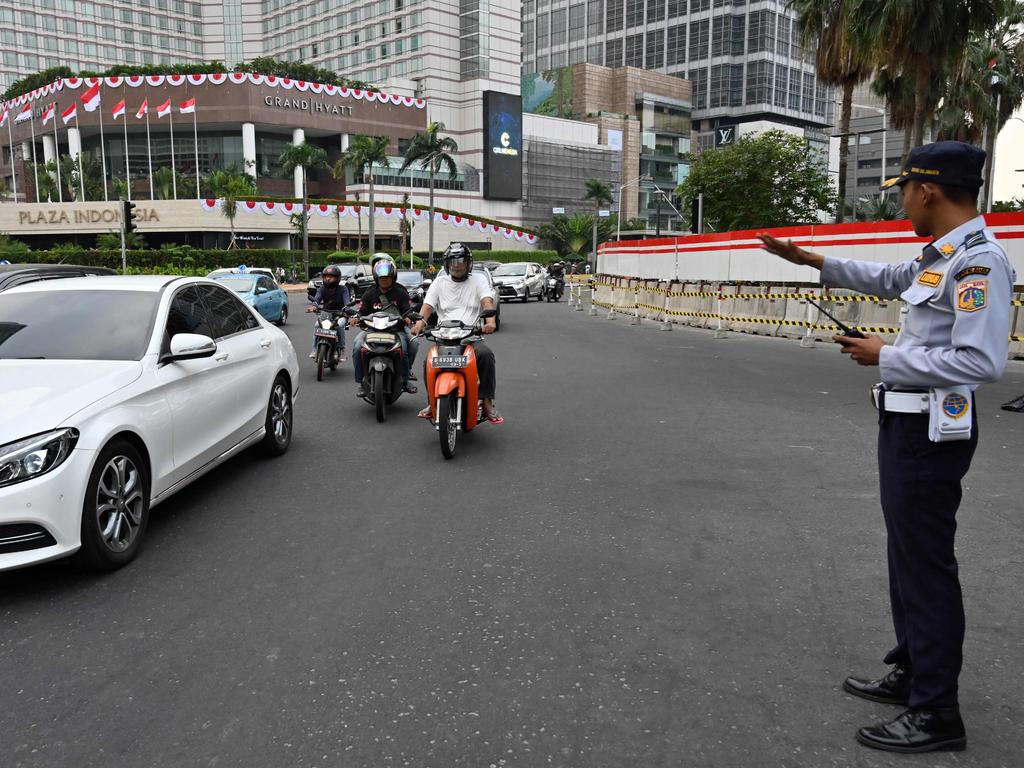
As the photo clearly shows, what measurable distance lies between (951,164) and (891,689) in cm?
192

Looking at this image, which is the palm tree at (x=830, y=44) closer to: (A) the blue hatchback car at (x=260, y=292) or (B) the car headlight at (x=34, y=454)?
(A) the blue hatchback car at (x=260, y=292)

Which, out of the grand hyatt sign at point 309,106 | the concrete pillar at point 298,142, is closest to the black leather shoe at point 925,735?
the concrete pillar at point 298,142

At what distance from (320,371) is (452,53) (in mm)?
96824

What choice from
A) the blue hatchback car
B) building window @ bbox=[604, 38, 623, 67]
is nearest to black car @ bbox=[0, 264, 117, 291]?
the blue hatchback car

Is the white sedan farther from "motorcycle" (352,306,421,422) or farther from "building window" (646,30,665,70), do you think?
"building window" (646,30,665,70)

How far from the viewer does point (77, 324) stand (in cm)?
557

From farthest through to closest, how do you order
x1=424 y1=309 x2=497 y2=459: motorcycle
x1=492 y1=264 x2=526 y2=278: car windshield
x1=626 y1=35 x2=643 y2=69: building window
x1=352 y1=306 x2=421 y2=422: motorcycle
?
x1=626 y1=35 x2=643 y2=69: building window → x1=492 y1=264 x2=526 y2=278: car windshield → x1=352 y1=306 x2=421 y2=422: motorcycle → x1=424 y1=309 x2=497 y2=459: motorcycle

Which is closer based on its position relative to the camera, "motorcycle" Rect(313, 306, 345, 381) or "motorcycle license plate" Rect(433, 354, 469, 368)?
"motorcycle license plate" Rect(433, 354, 469, 368)

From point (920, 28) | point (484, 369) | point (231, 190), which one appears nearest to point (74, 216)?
→ point (231, 190)

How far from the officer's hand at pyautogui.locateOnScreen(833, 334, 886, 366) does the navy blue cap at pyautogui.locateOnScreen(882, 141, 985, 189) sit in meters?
0.57

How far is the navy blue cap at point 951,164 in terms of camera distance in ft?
9.44

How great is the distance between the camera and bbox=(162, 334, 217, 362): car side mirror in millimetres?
5395

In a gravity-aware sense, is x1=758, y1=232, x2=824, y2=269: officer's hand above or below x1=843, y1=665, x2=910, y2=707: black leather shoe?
above

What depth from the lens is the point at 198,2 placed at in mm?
130250
